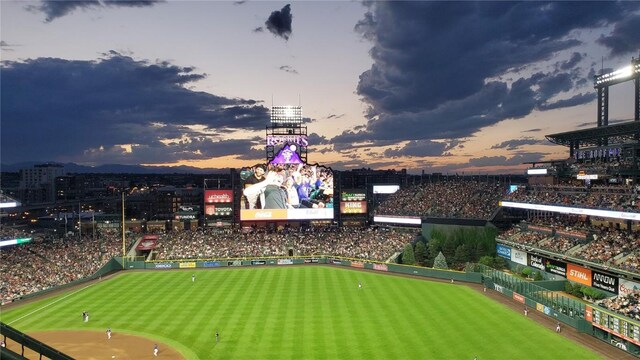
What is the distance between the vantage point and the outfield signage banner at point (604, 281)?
39.3 m

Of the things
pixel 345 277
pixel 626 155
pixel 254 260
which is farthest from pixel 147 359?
pixel 626 155

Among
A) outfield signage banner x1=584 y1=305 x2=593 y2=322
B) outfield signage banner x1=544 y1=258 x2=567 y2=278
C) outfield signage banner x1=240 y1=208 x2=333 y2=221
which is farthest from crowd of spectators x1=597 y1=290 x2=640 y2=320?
outfield signage banner x1=240 y1=208 x2=333 y2=221

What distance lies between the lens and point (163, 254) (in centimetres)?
6588

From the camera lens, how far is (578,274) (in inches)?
1746

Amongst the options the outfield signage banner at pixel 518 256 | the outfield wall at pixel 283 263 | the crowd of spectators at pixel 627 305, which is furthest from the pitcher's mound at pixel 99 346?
the outfield signage banner at pixel 518 256

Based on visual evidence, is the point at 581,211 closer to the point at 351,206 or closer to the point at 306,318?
the point at 306,318

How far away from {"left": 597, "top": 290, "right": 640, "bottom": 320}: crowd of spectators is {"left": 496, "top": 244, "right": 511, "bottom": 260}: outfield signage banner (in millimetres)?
23295

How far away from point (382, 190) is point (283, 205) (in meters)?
30.6

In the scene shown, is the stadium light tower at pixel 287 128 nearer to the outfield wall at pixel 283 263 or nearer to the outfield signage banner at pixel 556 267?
the outfield wall at pixel 283 263

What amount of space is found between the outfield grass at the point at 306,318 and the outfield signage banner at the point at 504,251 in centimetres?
1414

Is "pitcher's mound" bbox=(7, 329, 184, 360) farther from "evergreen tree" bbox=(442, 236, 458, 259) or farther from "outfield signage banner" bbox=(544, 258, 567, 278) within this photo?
"evergreen tree" bbox=(442, 236, 458, 259)

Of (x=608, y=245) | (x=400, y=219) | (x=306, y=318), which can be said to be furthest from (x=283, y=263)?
Answer: (x=608, y=245)

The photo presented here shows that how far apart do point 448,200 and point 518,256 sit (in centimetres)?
2055

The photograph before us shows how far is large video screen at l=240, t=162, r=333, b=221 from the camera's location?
225 ft
